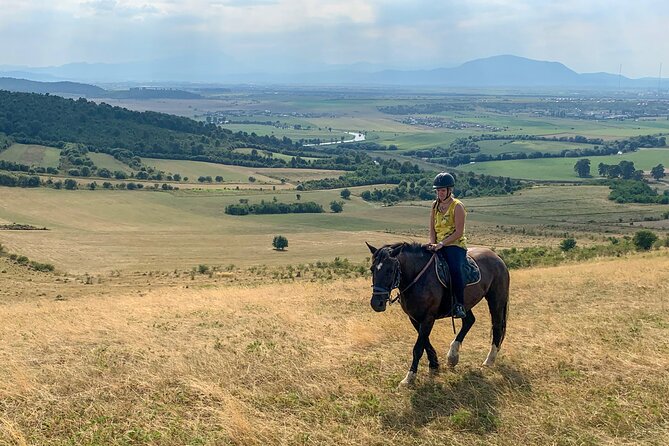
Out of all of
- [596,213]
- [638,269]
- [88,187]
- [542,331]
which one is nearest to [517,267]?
[638,269]

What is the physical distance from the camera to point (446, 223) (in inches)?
409

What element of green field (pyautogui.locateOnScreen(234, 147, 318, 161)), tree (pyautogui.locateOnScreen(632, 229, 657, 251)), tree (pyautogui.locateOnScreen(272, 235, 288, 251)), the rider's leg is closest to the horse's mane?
the rider's leg

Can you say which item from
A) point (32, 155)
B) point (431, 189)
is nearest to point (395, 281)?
point (431, 189)

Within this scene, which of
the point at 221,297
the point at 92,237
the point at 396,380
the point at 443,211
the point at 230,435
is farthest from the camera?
the point at 92,237

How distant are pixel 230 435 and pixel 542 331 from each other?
8.09 m

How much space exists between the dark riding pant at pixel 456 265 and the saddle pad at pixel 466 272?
84 mm

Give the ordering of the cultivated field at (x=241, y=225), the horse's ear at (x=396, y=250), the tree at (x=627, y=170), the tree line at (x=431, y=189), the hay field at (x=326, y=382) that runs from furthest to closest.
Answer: the tree at (x=627, y=170), the tree line at (x=431, y=189), the cultivated field at (x=241, y=225), the horse's ear at (x=396, y=250), the hay field at (x=326, y=382)

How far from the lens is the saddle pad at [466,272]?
33.1 feet

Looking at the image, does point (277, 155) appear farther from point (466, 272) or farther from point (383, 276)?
point (383, 276)

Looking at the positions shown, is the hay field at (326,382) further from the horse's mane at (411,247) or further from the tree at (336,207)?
the tree at (336,207)

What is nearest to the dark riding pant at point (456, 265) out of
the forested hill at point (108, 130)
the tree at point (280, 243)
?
the tree at point (280, 243)

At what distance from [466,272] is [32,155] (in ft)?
445

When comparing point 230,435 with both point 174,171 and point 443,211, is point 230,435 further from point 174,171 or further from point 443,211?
point 174,171

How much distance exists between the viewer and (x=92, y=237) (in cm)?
6900
